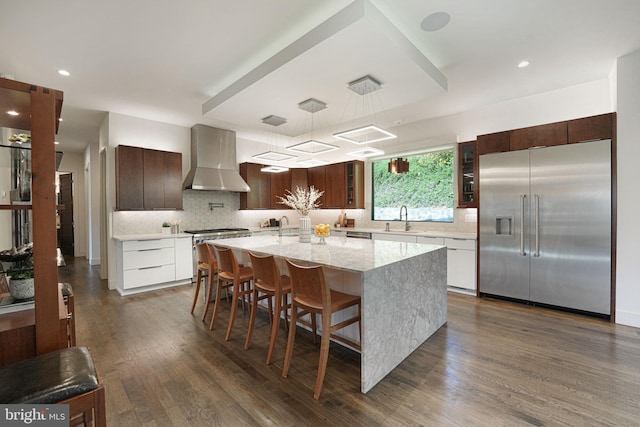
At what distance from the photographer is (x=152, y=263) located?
15.6ft

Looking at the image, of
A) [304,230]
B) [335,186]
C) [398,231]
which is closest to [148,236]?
[304,230]

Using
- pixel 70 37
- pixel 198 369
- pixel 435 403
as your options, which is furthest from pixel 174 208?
pixel 435 403

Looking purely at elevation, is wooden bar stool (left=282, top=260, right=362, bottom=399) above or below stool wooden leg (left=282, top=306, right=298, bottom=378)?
above

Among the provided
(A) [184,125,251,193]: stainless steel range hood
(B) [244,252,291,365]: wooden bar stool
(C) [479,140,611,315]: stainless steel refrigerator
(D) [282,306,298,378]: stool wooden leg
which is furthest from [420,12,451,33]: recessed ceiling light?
(A) [184,125,251,193]: stainless steel range hood

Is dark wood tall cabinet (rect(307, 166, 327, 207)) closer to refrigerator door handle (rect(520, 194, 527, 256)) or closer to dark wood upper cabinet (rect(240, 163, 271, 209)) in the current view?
dark wood upper cabinet (rect(240, 163, 271, 209))

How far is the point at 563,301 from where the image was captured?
12.0 feet

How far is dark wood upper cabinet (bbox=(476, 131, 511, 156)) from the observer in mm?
4098

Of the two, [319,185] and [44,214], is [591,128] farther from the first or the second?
[44,214]

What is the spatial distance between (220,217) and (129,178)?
1913mm

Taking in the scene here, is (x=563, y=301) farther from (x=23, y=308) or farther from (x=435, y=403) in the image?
(x=23, y=308)

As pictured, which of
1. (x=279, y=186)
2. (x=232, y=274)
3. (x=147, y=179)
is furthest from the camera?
(x=279, y=186)

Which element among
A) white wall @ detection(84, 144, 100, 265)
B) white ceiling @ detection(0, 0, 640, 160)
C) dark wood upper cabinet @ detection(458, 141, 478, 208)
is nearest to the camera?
white ceiling @ detection(0, 0, 640, 160)

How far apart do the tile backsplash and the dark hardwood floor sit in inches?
76.2

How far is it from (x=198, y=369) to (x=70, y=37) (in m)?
3.31
